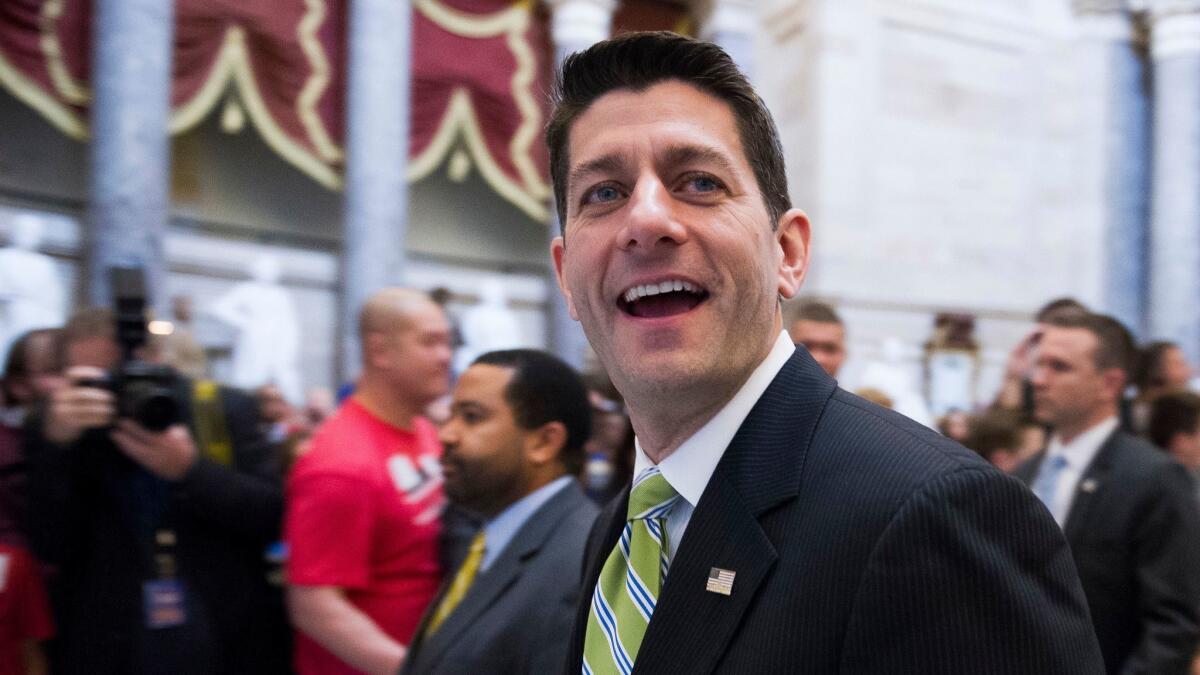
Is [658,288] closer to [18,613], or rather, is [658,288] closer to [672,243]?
[672,243]

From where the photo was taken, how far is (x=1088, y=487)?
3230 mm

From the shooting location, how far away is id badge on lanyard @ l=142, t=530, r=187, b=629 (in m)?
2.80

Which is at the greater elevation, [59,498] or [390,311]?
[390,311]

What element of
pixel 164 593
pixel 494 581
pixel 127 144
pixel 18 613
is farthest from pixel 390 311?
pixel 127 144

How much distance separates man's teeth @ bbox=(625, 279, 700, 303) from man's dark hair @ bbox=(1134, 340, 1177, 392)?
16.3 ft

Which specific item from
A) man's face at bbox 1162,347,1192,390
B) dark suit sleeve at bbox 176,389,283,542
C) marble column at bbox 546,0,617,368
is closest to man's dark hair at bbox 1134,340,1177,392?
man's face at bbox 1162,347,1192,390

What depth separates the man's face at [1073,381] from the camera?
3.39 meters

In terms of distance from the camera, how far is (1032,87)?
40.7 feet

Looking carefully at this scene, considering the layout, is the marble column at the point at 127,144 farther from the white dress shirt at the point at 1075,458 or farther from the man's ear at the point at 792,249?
the man's ear at the point at 792,249

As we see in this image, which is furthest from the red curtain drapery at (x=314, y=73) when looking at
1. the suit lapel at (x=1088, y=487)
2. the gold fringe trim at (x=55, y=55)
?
the suit lapel at (x=1088, y=487)

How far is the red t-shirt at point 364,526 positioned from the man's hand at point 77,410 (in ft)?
1.81

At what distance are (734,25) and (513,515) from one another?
951 centimetres

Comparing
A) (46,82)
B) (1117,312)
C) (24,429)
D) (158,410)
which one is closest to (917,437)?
(158,410)

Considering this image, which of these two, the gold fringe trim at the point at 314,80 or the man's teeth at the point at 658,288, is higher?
the gold fringe trim at the point at 314,80
